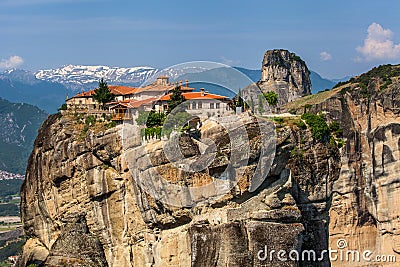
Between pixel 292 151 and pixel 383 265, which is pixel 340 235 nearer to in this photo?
pixel 383 265

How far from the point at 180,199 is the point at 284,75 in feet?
105

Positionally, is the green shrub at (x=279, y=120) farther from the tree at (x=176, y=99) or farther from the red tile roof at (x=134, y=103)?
the red tile roof at (x=134, y=103)

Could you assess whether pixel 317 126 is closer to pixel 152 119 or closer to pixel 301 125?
pixel 301 125

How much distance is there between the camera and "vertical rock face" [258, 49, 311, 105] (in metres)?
58.7

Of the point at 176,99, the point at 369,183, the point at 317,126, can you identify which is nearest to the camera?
the point at 317,126

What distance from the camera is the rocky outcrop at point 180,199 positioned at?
26.9m

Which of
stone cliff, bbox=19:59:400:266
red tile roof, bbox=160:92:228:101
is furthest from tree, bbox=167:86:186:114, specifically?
stone cliff, bbox=19:59:400:266

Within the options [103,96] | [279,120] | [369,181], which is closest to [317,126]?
[279,120]

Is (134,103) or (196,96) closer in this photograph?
(196,96)

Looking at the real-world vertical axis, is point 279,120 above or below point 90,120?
below

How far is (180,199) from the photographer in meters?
29.4

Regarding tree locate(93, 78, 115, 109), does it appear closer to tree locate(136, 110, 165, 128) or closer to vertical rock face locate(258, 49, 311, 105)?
tree locate(136, 110, 165, 128)

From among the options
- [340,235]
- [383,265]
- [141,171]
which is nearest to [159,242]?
[141,171]

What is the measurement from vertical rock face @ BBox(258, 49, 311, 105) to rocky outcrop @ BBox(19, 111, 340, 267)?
984 inches
